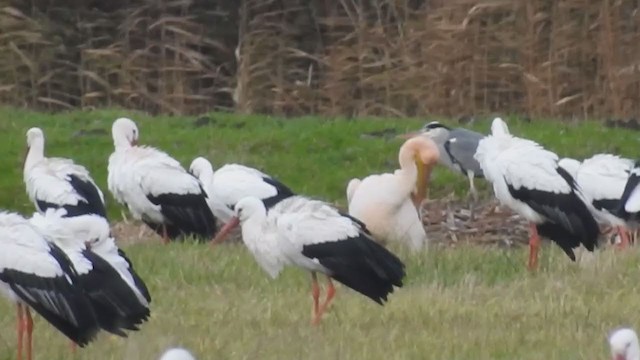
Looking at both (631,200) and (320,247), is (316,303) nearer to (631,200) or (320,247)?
(320,247)

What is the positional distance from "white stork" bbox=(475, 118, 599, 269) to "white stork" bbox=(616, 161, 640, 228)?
0.80 ft

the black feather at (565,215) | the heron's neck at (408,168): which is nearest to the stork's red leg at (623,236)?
the black feather at (565,215)

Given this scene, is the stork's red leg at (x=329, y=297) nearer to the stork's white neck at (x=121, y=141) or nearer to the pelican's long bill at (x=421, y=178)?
the pelican's long bill at (x=421, y=178)

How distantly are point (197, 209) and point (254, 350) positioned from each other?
17.5ft

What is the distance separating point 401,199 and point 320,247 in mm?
3534

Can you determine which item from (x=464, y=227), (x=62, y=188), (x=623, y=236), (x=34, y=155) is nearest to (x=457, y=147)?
(x=464, y=227)

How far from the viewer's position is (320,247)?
364 inches

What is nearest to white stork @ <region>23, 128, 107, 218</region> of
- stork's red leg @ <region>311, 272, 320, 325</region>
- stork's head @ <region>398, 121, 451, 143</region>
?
stork's red leg @ <region>311, 272, 320, 325</region>

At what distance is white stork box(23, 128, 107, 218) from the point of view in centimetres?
1219

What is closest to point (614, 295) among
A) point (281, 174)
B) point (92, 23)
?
point (281, 174)

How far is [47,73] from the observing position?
20.6 m

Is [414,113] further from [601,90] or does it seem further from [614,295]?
[614,295]

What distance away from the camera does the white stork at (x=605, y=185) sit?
12.6 m

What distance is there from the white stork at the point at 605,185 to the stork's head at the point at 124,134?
11.3 feet
